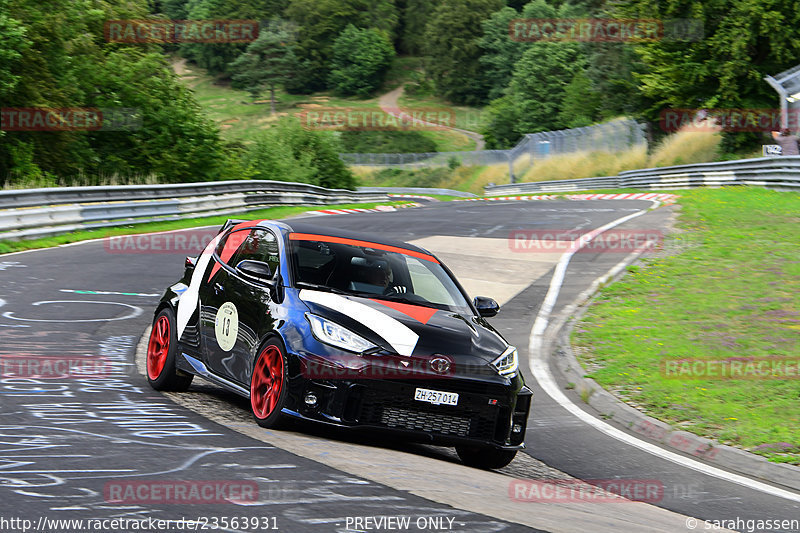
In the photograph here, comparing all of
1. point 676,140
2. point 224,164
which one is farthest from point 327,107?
point 224,164

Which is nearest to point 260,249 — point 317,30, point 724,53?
point 724,53

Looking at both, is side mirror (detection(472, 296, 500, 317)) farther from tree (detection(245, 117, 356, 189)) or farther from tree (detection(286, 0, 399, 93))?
tree (detection(286, 0, 399, 93))

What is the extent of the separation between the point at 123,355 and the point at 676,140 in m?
49.3

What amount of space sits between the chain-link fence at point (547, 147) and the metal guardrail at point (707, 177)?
4.81 m

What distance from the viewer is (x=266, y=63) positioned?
501 ft

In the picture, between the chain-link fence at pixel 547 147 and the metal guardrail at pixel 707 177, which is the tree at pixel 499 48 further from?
the metal guardrail at pixel 707 177

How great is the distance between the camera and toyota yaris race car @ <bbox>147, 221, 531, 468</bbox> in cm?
668

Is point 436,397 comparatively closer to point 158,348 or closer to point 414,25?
point 158,348

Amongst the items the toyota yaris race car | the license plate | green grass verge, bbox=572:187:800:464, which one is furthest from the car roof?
green grass verge, bbox=572:187:800:464

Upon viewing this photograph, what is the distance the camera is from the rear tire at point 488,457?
714 centimetres

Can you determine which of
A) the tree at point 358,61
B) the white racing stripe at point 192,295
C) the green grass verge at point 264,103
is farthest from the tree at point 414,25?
the white racing stripe at point 192,295

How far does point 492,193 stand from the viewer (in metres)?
70.4

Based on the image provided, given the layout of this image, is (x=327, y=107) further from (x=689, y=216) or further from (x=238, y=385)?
(x=238, y=385)

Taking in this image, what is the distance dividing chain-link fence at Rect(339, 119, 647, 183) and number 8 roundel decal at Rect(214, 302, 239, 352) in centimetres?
4921
